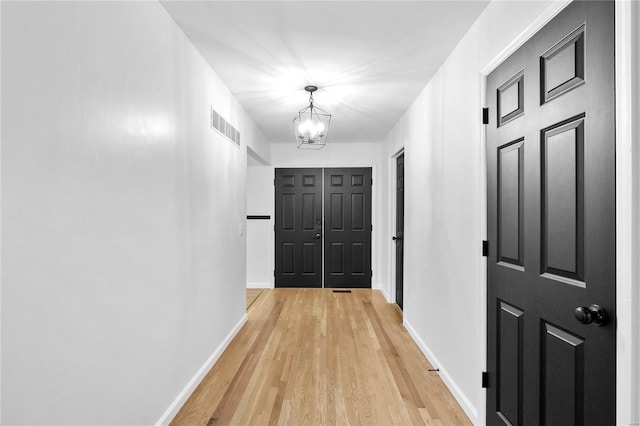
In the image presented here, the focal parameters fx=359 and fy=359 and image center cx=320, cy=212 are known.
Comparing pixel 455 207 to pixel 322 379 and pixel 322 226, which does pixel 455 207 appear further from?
pixel 322 226

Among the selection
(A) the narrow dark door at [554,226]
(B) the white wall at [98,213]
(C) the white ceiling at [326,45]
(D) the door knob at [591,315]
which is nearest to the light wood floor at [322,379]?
(B) the white wall at [98,213]

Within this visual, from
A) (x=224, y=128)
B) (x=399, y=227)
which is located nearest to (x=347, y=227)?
(x=399, y=227)

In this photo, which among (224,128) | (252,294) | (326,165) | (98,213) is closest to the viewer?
(98,213)

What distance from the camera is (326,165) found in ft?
20.6

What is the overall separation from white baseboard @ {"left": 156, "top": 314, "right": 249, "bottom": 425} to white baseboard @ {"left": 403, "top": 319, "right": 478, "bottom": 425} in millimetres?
1849

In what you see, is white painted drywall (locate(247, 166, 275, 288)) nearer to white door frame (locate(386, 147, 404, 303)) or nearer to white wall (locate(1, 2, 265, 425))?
white door frame (locate(386, 147, 404, 303))

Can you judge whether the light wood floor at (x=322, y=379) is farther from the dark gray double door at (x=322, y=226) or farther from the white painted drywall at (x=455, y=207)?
the dark gray double door at (x=322, y=226)

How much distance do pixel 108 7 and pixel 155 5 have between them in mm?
530

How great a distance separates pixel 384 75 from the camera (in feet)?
10.5

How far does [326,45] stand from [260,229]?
4.16 metres

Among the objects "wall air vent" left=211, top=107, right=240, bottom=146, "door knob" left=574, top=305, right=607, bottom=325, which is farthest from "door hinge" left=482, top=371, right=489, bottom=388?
"wall air vent" left=211, top=107, right=240, bottom=146

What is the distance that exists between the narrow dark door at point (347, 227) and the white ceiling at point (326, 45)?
2.32 meters

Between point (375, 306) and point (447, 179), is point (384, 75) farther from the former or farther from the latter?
point (375, 306)

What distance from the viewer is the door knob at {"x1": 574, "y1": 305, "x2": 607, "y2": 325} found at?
48.9 inches
